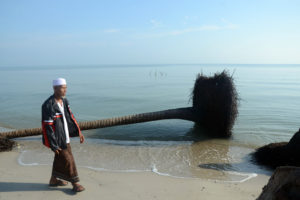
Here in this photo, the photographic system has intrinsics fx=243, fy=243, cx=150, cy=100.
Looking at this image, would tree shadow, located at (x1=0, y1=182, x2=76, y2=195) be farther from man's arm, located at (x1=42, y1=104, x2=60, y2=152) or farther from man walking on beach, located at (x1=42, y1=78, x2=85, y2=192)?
man's arm, located at (x1=42, y1=104, x2=60, y2=152)

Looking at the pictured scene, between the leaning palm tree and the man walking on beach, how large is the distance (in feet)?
13.0

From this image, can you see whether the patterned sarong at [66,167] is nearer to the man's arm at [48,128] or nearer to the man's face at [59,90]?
the man's arm at [48,128]

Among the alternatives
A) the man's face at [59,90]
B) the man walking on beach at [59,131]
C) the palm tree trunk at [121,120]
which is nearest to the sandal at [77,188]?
the man walking on beach at [59,131]

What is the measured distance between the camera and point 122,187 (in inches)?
180

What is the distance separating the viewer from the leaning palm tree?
8.25 meters

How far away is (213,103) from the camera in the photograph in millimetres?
8555

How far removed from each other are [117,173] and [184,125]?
5753 millimetres

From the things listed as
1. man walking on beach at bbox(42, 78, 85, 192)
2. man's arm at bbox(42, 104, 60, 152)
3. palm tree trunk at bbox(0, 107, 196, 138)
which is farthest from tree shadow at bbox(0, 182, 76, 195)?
palm tree trunk at bbox(0, 107, 196, 138)

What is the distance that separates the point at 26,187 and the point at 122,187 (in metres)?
1.77

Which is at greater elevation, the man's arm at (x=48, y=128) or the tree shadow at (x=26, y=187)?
the man's arm at (x=48, y=128)

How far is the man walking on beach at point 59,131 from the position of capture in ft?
13.0

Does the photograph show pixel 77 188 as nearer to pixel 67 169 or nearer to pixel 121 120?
pixel 67 169

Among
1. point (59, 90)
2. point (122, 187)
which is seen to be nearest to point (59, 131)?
point (59, 90)

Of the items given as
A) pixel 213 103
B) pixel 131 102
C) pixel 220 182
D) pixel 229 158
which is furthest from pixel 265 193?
pixel 131 102
